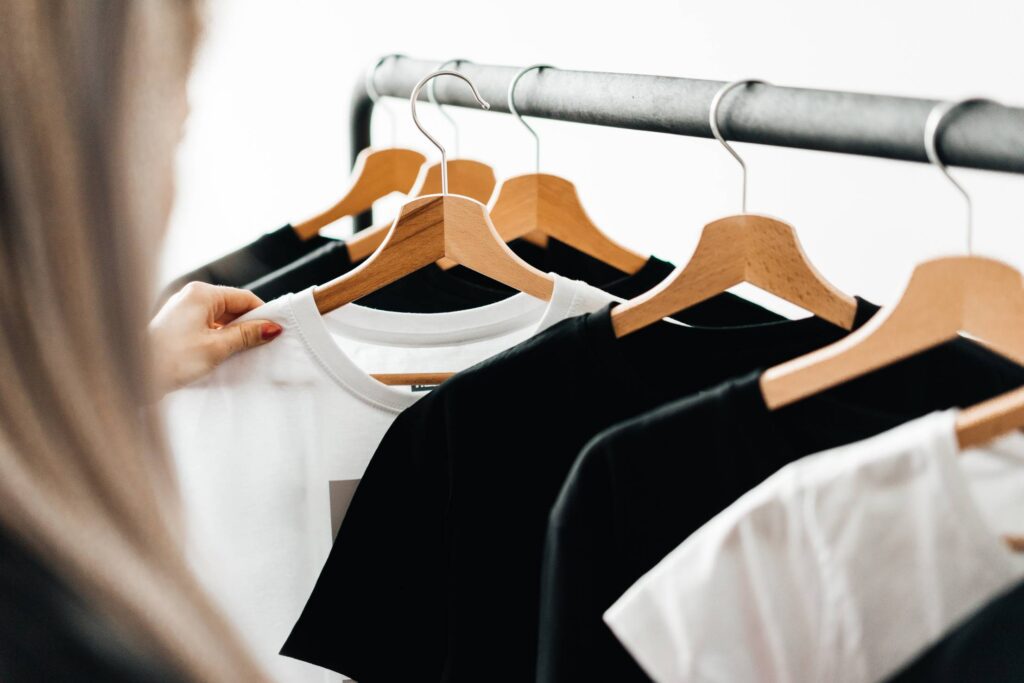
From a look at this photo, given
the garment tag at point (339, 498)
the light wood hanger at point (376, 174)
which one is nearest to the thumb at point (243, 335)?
the garment tag at point (339, 498)

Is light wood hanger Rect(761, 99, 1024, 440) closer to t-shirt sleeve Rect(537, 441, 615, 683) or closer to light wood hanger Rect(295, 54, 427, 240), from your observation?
t-shirt sleeve Rect(537, 441, 615, 683)

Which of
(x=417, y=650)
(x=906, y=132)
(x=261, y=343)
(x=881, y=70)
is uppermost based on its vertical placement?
(x=881, y=70)

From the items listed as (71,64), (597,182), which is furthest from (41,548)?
(597,182)

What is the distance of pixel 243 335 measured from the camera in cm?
81

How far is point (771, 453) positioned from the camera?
0.61 meters

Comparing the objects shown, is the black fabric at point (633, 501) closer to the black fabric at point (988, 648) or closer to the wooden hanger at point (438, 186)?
the black fabric at point (988, 648)

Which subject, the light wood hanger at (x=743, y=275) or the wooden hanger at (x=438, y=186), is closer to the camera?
the light wood hanger at (x=743, y=275)

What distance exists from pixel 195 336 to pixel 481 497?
0.87 ft

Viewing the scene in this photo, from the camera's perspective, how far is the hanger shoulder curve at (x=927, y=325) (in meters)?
0.57

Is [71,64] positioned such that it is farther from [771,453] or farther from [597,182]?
[597,182]

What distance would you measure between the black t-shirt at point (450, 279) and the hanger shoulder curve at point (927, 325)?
359mm

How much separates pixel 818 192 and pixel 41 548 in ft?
3.69

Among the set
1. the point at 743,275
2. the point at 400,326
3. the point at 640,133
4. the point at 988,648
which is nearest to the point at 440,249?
the point at 400,326

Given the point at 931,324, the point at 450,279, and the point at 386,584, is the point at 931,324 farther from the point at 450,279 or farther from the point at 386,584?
the point at 450,279
